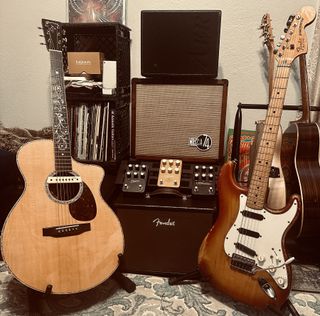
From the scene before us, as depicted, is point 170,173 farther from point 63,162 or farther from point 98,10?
point 98,10

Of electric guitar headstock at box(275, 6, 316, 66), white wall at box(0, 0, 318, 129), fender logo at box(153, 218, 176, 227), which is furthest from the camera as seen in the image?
white wall at box(0, 0, 318, 129)

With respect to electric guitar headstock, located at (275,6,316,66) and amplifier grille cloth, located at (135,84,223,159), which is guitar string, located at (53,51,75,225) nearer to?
amplifier grille cloth, located at (135,84,223,159)

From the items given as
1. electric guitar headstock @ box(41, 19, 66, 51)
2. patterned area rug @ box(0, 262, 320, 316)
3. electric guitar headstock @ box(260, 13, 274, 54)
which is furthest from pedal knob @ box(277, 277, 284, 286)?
electric guitar headstock @ box(41, 19, 66, 51)

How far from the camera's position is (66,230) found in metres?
1.30

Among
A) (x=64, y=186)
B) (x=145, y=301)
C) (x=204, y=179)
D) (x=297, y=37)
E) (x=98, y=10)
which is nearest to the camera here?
(x=297, y=37)

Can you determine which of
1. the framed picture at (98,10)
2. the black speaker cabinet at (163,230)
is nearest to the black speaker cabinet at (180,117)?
the black speaker cabinet at (163,230)

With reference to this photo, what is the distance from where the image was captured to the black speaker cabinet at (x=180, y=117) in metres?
1.58

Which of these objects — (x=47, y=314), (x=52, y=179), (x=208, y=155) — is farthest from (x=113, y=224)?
(x=208, y=155)

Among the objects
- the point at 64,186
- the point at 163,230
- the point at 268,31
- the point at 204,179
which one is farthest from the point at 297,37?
the point at 64,186

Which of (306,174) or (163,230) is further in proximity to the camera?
(163,230)

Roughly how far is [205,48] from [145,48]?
283 mm

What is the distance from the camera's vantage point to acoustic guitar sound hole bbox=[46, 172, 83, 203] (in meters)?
1.30

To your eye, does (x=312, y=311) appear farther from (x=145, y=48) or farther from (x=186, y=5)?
(x=186, y=5)

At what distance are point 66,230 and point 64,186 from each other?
0.17 meters
